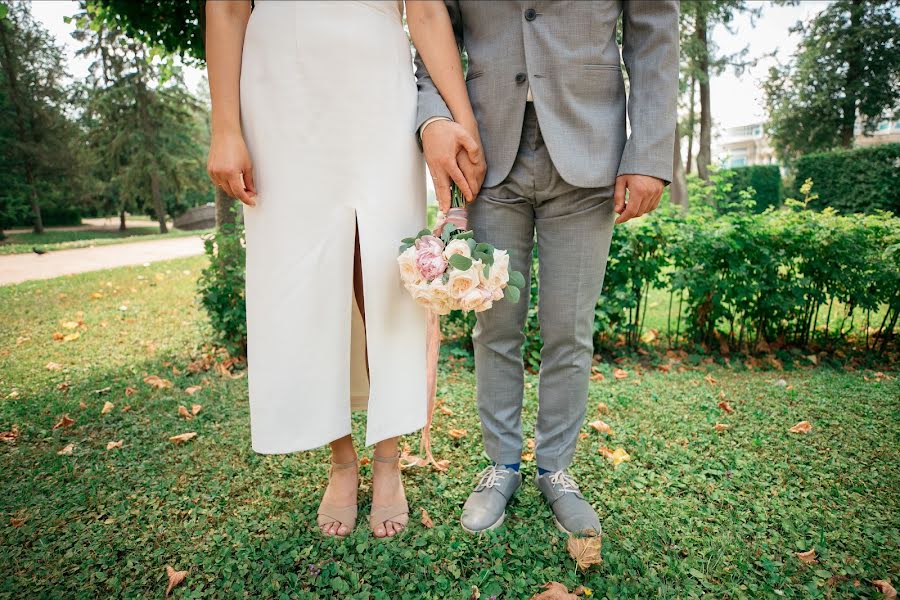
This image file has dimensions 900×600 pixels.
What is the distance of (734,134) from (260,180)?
235ft

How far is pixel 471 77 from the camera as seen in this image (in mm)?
1691

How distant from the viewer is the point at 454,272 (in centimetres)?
137

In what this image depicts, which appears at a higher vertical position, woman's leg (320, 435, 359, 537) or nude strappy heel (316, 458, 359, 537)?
woman's leg (320, 435, 359, 537)

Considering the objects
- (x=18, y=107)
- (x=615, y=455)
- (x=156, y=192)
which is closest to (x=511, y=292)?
(x=615, y=455)

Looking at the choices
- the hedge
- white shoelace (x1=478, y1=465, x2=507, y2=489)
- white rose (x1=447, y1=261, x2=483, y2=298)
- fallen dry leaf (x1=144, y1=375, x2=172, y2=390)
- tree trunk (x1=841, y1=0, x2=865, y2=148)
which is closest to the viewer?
white rose (x1=447, y1=261, x2=483, y2=298)

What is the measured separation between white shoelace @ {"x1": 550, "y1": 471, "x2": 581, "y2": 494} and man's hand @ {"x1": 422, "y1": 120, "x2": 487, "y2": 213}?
1.07 m

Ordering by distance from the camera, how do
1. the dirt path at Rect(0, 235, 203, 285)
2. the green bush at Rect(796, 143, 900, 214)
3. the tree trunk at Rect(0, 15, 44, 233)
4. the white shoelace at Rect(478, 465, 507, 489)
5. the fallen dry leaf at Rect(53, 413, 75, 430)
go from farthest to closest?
the tree trunk at Rect(0, 15, 44, 233) → the green bush at Rect(796, 143, 900, 214) → the dirt path at Rect(0, 235, 203, 285) → the fallen dry leaf at Rect(53, 413, 75, 430) → the white shoelace at Rect(478, 465, 507, 489)

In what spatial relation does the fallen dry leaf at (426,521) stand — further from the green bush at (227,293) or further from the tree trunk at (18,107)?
the tree trunk at (18,107)

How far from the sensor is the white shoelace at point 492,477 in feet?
6.13

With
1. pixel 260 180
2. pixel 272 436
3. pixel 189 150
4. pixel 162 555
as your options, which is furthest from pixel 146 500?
pixel 189 150

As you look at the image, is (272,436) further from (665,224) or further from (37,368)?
(665,224)

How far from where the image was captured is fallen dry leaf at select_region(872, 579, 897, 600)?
1.46m

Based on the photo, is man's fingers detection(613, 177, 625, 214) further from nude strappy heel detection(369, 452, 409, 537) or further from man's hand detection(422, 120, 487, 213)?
nude strappy heel detection(369, 452, 409, 537)

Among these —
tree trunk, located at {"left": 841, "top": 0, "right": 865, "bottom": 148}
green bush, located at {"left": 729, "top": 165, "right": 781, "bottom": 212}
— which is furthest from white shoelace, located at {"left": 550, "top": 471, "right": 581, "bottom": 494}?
tree trunk, located at {"left": 841, "top": 0, "right": 865, "bottom": 148}
